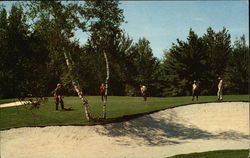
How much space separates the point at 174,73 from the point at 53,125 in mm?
37567

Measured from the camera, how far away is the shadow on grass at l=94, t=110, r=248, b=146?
20.0m

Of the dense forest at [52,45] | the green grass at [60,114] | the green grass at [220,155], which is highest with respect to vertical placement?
the dense forest at [52,45]

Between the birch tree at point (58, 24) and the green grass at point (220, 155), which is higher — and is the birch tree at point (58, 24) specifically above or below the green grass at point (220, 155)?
above

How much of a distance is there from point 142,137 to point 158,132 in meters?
1.48

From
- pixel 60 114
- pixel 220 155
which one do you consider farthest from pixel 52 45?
pixel 220 155

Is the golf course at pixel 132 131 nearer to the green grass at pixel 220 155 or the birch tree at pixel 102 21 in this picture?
the green grass at pixel 220 155

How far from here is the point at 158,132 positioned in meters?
21.3

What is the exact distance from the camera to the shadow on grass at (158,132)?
20.0 metres

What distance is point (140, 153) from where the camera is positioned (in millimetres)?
17156

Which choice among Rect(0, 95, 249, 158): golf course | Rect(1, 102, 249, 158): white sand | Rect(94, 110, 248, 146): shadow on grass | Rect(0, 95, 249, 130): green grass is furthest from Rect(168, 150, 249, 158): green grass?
Rect(0, 95, 249, 130): green grass

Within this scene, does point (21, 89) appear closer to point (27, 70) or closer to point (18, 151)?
point (27, 70)

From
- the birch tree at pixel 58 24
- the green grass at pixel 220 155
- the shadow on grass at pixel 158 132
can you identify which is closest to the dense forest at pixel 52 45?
the birch tree at pixel 58 24

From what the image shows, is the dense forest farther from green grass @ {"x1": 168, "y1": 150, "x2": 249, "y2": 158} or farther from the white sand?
green grass @ {"x1": 168, "y1": 150, "x2": 249, "y2": 158}

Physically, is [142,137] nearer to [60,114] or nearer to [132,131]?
[132,131]
